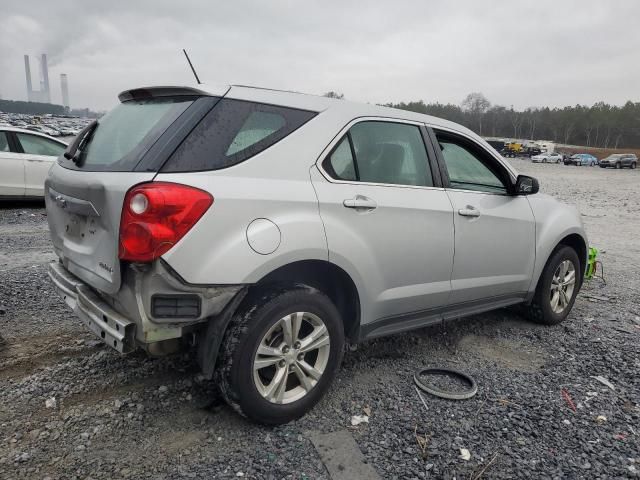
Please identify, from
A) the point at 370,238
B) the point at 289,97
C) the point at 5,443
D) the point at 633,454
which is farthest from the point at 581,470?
the point at 5,443

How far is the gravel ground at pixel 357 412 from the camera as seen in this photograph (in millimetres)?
2469

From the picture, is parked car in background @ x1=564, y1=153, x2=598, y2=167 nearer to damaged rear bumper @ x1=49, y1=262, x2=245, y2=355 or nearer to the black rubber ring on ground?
the black rubber ring on ground

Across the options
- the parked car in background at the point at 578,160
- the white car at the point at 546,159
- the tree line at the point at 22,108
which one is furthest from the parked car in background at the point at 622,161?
the tree line at the point at 22,108

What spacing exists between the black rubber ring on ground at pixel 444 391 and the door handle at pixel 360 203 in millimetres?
1281

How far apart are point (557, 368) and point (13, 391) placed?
3.68 meters

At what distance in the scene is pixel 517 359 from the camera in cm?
385

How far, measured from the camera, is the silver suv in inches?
91.8

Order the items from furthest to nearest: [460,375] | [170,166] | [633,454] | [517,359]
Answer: [517,359] < [460,375] < [633,454] < [170,166]

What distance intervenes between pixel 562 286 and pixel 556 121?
127968mm

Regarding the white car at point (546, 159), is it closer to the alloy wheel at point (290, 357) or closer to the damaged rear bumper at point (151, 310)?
the alloy wheel at point (290, 357)

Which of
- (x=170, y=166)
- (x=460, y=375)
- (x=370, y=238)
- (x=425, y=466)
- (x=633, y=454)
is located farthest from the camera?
(x=460, y=375)

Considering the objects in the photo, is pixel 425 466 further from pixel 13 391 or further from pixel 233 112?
pixel 13 391

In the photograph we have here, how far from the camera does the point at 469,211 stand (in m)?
3.50

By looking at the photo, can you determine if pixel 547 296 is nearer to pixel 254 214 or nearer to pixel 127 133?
pixel 254 214
